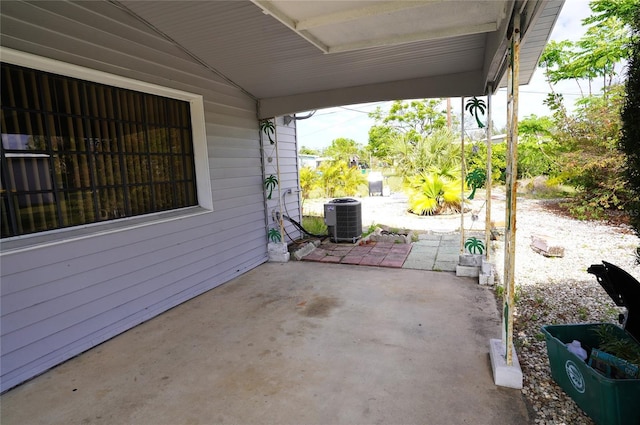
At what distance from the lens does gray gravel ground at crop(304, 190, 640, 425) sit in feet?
6.61

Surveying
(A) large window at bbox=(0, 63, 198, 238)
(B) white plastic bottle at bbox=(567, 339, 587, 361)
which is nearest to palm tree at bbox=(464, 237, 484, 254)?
(B) white plastic bottle at bbox=(567, 339, 587, 361)

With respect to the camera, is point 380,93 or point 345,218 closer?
point 380,93

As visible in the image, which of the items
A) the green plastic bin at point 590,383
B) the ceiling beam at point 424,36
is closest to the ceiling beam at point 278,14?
the ceiling beam at point 424,36

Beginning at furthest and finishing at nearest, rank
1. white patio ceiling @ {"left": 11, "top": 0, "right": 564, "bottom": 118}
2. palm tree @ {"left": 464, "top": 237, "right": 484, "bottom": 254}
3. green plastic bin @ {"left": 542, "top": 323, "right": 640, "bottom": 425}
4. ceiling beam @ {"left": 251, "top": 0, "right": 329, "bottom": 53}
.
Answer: palm tree @ {"left": 464, "top": 237, "right": 484, "bottom": 254} < white patio ceiling @ {"left": 11, "top": 0, "right": 564, "bottom": 118} < ceiling beam @ {"left": 251, "top": 0, "right": 329, "bottom": 53} < green plastic bin @ {"left": 542, "top": 323, "right": 640, "bottom": 425}

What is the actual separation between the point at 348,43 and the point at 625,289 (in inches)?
106

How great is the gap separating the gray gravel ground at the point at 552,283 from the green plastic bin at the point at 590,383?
11 centimetres

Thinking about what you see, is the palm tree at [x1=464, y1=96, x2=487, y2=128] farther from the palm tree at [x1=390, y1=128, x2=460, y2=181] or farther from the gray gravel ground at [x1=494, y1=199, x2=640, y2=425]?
the palm tree at [x1=390, y1=128, x2=460, y2=181]

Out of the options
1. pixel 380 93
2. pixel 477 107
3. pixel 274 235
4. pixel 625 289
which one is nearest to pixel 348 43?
pixel 380 93

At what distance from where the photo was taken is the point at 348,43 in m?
2.93

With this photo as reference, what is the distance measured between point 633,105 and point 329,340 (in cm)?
275

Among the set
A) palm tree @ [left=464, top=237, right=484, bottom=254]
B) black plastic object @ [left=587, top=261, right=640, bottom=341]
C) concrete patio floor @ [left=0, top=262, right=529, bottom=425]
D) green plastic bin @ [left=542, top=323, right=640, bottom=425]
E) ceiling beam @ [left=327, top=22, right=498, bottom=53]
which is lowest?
concrete patio floor @ [left=0, top=262, right=529, bottom=425]

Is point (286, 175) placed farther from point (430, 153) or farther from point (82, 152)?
point (430, 153)

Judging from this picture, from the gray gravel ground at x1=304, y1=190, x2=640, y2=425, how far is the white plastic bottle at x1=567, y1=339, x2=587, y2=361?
0.89 feet

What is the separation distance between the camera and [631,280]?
6.33ft
